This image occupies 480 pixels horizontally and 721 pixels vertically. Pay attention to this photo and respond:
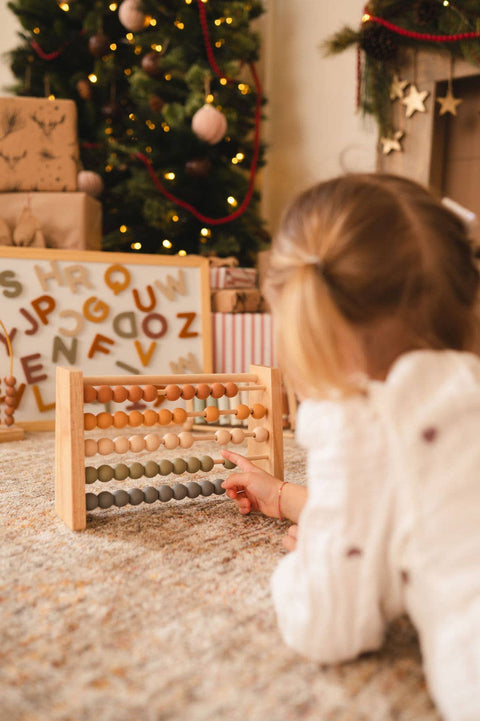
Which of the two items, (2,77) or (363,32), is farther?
Result: (2,77)

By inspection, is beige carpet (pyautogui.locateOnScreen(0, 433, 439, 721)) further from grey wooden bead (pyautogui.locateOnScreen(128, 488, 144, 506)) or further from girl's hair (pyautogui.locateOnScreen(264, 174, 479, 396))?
girl's hair (pyautogui.locateOnScreen(264, 174, 479, 396))

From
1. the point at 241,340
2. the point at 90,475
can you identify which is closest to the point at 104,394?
the point at 90,475

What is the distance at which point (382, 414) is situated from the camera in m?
0.52

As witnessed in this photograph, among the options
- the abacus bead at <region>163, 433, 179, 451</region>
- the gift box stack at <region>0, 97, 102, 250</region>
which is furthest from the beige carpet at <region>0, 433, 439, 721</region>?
the gift box stack at <region>0, 97, 102, 250</region>

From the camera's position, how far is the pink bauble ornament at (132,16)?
1.95 meters

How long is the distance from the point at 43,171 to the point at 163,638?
168 centimetres

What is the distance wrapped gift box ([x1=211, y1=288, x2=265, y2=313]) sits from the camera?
1838mm

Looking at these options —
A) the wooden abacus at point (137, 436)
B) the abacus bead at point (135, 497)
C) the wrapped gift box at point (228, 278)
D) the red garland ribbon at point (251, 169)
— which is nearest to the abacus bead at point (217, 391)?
the wooden abacus at point (137, 436)

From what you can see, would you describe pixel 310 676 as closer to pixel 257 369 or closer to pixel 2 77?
pixel 257 369

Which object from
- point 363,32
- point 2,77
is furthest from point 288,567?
point 2,77

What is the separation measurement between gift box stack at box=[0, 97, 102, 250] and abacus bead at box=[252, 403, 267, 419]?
1.07 metres

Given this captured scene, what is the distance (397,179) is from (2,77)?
2.23 m

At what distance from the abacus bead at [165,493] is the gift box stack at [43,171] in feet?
3.67

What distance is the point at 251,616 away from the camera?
0.64m
